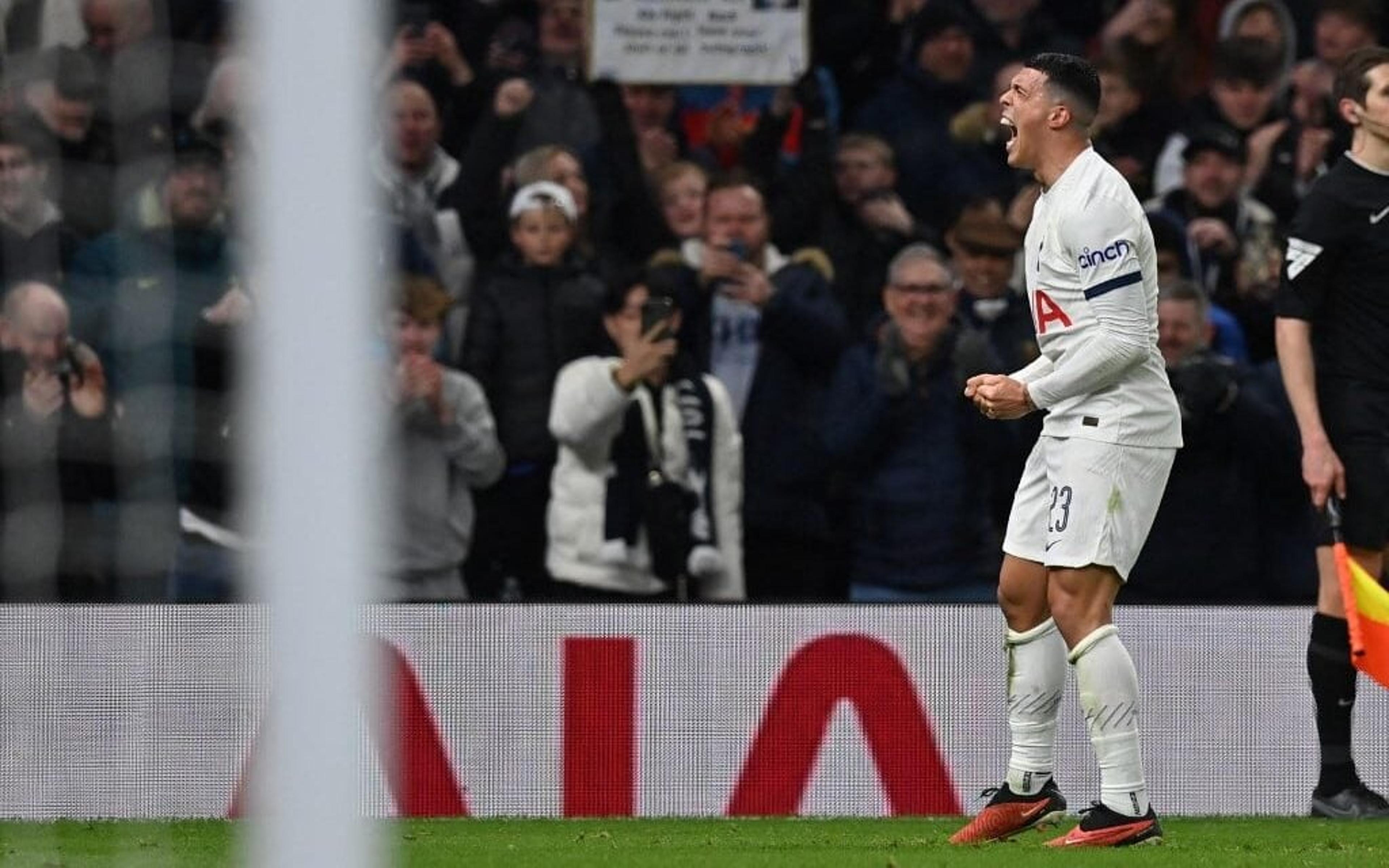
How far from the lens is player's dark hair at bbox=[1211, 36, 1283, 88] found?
1131 cm

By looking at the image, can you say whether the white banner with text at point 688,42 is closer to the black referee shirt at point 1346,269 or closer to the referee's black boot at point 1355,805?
the black referee shirt at point 1346,269

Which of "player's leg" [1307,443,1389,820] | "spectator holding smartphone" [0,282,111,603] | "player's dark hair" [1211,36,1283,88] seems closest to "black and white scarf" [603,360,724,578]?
"spectator holding smartphone" [0,282,111,603]

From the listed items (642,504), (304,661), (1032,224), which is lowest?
(642,504)

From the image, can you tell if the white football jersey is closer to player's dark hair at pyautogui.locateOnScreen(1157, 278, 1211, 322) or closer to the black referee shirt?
the black referee shirt

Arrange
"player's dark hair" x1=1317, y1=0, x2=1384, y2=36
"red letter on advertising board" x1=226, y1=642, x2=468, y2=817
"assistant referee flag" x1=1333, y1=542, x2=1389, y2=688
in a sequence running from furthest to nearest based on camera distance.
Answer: "player's dark hair" x1=1317, y1=0, x2=1384, y2=36
"red letter on advertising board" x1=226, y1=642, x2=468, y2=817
"assistant referee flag" x1=1333, y1=542, x2=1389, y2=688

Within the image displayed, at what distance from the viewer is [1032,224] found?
23.8 feet

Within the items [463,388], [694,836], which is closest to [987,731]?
[694,836]

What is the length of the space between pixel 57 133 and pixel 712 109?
347 cm

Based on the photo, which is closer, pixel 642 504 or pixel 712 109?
pixel 642 504

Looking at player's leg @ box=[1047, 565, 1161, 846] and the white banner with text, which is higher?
the white banner with text

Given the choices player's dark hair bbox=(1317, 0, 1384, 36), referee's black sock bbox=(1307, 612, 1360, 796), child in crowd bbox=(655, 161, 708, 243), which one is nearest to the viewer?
referee's black sock bbox=(1307, 612, 1360, 796)

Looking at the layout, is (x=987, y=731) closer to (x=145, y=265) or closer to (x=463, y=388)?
(x=463, y=388)

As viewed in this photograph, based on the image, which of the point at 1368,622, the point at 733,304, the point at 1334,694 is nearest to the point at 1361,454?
the point at 1368,622

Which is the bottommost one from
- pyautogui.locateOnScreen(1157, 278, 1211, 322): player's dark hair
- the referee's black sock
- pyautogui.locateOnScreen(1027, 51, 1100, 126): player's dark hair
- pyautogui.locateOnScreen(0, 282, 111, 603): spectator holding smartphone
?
the referee's black sock
